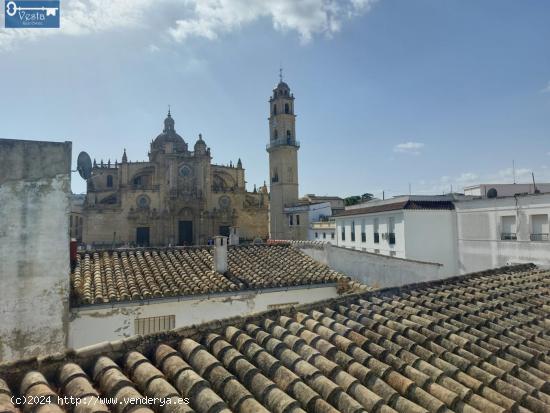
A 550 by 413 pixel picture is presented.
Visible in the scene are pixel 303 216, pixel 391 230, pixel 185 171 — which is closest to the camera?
pixel 391 230

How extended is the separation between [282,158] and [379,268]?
38846 millimetres

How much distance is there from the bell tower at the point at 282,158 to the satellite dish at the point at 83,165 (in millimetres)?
40967

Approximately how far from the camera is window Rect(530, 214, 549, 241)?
2164cm

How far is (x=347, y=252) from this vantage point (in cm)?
1452

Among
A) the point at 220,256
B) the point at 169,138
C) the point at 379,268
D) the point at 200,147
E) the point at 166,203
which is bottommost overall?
the point at 379,268

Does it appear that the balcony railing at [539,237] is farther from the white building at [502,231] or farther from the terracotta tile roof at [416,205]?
the terracotta tile roof at [416,205]

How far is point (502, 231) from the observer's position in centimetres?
2412

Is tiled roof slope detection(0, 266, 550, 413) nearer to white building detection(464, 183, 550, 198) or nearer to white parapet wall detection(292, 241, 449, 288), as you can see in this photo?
white parapet wall detection(292, 241, 449, 288)

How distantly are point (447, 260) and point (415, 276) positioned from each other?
15322 millimetres

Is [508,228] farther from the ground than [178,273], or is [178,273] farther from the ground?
[508,228]

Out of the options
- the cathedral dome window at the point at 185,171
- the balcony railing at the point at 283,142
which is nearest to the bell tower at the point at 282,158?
the balcony railing at the point at 283,142

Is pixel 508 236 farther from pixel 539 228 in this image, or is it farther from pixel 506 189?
pixel 506 189

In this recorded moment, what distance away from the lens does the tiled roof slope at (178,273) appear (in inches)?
393

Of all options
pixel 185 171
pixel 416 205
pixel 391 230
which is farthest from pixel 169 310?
pixel 185 171
